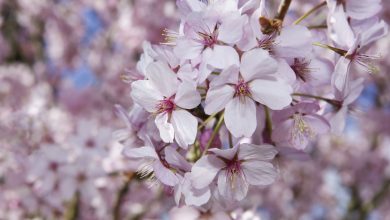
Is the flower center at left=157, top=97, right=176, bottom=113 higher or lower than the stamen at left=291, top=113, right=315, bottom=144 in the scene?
higher

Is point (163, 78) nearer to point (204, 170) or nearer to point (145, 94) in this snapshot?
point (145, 94)

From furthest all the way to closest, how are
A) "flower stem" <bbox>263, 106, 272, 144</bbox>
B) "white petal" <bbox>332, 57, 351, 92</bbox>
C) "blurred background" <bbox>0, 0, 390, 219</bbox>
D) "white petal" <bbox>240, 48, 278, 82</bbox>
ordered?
"blurred background" <bbox>0, 0, 390, 219</bbox>
"flower stem" <bbox>263, 106, 272, 144</bbox>
"white petal" <bbox>332, 57, 351, 92</bbox>
"white petal" <bbox>240, 48, 278, 82</bbox>

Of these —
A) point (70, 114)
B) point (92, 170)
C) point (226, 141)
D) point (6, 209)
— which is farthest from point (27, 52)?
point (226, 141)

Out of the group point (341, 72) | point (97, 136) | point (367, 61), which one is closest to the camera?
point (341, 72)

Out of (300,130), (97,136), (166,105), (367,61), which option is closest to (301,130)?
(300,130)

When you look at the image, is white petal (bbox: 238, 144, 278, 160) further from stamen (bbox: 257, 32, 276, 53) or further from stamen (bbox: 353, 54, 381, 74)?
stamen (bbox: 353, 54, 381, 74)

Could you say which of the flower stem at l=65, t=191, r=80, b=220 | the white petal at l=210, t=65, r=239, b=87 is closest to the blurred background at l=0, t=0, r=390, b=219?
the flower stem at l=65, t=191, r=80, b=220
